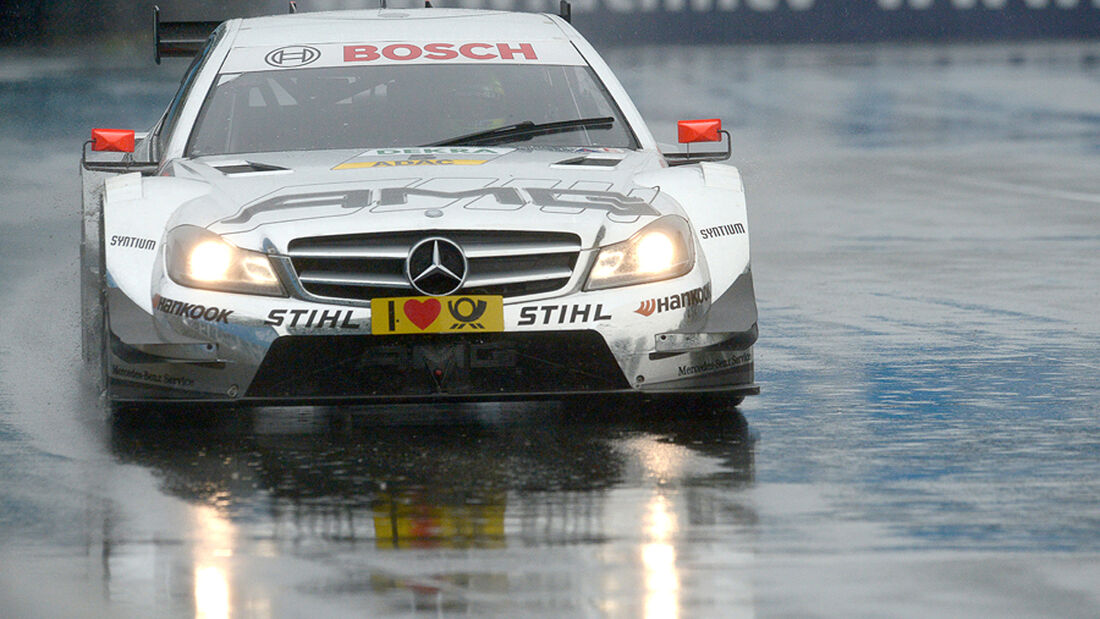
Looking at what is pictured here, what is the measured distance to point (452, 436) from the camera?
7.36m

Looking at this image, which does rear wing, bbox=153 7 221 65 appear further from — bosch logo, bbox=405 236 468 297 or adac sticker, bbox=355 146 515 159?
bosch logo, bbox=405 236 468 297

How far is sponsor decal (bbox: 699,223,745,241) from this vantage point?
7562 mm

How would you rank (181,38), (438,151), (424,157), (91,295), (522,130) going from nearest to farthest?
(424,157) → (438,151) → (522,130) → (91,295) → (181,38)

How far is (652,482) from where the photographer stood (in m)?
6.55

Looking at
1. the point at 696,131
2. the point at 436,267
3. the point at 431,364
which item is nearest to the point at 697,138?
the point at 696,131

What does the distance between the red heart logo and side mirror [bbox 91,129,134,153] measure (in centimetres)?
191

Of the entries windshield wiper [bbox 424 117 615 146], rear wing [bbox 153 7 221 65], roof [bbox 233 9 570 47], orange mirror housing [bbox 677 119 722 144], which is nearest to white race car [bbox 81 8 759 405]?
windshield wiper [bbox 424 117 615 146]

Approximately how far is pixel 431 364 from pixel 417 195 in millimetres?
631

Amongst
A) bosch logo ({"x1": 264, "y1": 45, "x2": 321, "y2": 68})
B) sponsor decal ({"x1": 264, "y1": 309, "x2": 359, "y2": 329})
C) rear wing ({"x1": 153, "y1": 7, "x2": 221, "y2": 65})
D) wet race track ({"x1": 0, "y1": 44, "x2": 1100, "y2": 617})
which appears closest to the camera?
wet race track ({"x1": 0, "y1": 44, "x2": 1100, "y2": 617})

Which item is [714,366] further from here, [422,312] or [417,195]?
[417,195]

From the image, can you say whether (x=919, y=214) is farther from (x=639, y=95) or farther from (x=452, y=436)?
(x=639, y=95)

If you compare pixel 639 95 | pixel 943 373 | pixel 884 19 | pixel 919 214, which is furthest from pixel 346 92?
pixel 884 19

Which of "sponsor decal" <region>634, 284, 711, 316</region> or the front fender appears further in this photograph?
the front fender

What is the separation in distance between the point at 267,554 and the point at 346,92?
3.49 metres
